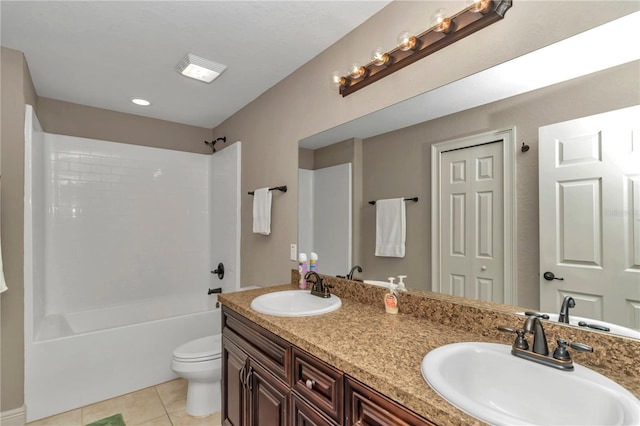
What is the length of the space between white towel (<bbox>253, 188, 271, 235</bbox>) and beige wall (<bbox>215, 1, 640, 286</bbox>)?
0.19 ft

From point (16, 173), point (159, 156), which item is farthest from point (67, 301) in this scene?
point (159, 156)

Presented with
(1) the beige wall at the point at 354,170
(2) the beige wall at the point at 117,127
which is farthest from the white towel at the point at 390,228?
(2) the beige wall at the point at 117,127

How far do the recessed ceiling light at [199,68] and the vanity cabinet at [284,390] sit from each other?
5.44 ft

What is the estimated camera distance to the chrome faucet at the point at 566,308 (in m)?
0.99

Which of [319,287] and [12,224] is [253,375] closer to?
[319,287]

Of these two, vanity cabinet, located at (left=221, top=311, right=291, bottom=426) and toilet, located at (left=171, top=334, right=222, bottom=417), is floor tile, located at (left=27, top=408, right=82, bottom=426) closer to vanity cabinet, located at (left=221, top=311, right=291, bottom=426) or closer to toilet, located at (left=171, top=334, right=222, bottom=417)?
toilet, located at (left=171, top=334, right=222, bottom=417)

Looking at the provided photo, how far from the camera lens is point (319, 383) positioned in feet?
3.50

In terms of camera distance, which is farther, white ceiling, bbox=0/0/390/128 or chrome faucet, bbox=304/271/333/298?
chrome faucet, bbox=304/271/333/298

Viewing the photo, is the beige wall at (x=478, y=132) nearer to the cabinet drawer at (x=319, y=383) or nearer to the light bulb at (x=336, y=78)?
the light bulb at (x=336, y=78)

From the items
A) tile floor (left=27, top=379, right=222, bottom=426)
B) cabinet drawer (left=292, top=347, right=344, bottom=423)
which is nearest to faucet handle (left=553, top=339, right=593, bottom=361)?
cabinet drawer (left=292, top=347, right=344, bottom=423)

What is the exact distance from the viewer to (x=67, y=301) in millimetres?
2840

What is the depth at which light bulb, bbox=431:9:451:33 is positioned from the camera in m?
1.28

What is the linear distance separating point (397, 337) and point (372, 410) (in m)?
0.30

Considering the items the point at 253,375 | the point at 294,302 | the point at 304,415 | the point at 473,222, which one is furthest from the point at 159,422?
the point at 473,222
